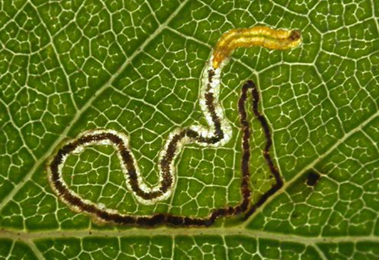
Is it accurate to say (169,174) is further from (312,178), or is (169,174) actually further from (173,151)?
(312,178)

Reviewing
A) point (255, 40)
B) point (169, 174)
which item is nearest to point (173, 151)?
point (169, 174)

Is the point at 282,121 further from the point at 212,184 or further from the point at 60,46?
the point at 60,46

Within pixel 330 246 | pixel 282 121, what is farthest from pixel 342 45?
pixel 330 246

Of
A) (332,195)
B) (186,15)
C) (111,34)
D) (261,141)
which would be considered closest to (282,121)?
(261,141)

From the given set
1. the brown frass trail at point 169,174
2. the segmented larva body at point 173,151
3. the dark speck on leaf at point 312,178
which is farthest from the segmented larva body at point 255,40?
the dark speck on leaf at point 312,178

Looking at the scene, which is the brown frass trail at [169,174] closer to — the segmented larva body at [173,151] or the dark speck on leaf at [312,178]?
the segmented larva body at [173,151]

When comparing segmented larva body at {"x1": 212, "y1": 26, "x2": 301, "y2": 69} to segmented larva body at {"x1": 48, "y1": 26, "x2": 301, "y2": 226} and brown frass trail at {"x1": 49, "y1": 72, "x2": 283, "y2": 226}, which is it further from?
brown frass trail at {"x1": 49, "y1": 72, "x2": 283, "y2": 226}

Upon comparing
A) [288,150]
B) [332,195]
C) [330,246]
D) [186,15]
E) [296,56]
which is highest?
[186,15]

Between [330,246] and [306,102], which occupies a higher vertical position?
[306,102]

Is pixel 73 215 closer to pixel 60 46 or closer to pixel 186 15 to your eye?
pixel 60 46
